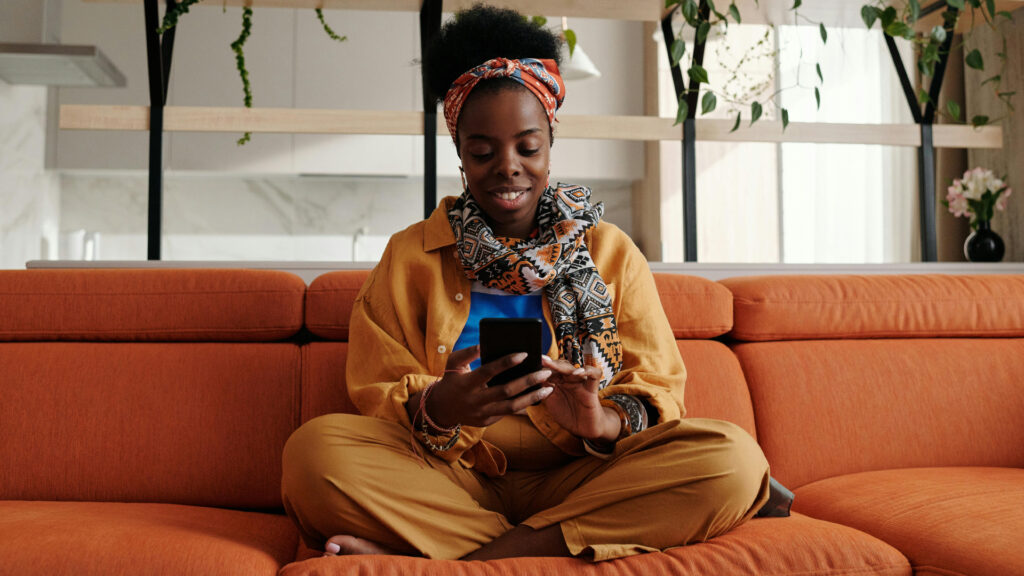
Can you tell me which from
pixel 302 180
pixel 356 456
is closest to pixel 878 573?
pixel 356 456

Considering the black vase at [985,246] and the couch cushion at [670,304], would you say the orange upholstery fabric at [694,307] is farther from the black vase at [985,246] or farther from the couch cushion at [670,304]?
the black vase at [985,246]

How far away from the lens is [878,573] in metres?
1.12

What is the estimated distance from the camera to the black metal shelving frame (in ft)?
6.49

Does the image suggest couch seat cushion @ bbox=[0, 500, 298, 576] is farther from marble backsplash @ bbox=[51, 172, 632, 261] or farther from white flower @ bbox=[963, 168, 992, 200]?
marble backsplash @ bbox=[51, 172, 632, 261]

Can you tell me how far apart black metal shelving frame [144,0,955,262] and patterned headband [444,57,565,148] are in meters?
0.43

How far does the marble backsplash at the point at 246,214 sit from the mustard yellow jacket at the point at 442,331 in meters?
2.70

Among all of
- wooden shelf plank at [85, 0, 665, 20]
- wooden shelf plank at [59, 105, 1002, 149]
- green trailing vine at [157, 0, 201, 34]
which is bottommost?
wooden shelf plank at [59, 105, 1002, 149]

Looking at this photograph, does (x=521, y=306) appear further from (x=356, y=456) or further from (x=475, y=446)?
(x=356, y=456)

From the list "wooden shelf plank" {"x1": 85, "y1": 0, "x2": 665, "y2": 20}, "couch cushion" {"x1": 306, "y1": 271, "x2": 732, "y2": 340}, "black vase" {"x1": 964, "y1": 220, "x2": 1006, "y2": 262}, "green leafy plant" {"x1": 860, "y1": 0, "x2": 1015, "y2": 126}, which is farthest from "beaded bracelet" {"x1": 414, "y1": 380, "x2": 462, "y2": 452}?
"black vase" {"x1": 964, "y1": 220, "x2": 1006, "y2": 262}

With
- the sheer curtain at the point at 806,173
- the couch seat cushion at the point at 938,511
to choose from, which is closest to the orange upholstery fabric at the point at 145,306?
the couch seat cushion at the point at 938,511

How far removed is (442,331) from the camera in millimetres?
1354

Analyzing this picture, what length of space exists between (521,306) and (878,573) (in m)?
0.65

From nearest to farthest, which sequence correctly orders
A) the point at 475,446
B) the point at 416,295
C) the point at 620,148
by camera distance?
the point at 475,446
the point at 416,295
the point at 620,148

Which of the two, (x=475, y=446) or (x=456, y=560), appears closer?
(x=456, y=560)
